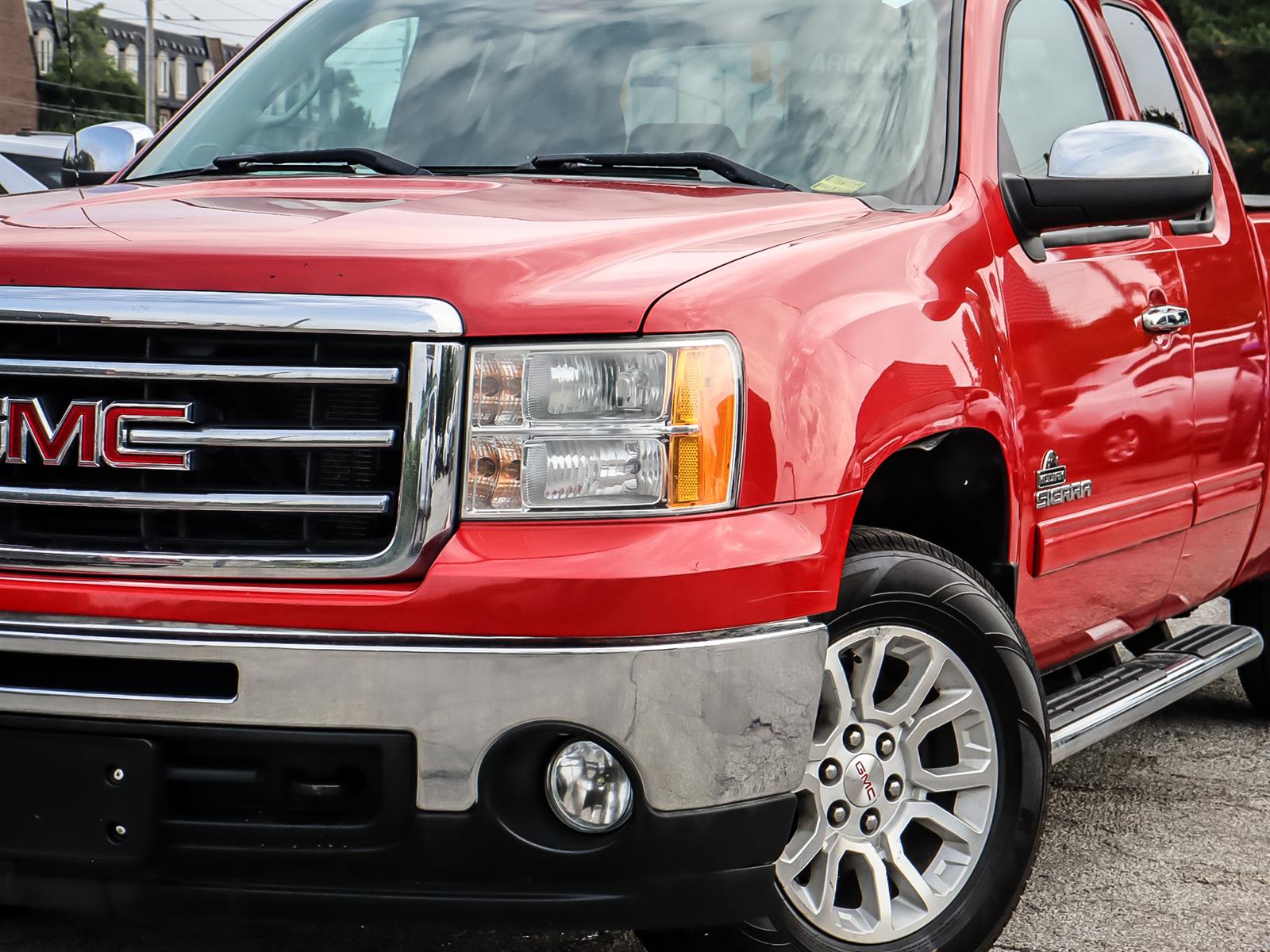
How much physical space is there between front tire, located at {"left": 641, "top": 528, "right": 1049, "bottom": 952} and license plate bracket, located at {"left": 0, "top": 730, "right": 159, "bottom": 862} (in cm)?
88

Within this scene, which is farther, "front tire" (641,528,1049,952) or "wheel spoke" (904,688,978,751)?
"wheel spoke" (904,688,978,751)

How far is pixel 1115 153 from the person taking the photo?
3.42m

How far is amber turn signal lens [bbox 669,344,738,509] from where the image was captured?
7.90 feet

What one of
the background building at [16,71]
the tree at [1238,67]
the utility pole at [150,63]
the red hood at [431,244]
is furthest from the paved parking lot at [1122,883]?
the tree at [1238,67]

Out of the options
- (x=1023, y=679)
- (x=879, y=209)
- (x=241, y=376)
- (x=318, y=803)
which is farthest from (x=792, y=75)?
(x=318, y=803)

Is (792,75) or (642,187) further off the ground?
(792,75)

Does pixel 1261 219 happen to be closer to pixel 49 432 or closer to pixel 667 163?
pixel 667 163

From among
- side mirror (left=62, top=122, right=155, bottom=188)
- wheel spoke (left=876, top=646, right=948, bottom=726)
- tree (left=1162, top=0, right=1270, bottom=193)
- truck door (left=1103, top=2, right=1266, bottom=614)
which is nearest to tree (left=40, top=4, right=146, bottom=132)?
side mirror (left=62, top=122, right=155, bottom=188)

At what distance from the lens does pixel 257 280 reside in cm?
239

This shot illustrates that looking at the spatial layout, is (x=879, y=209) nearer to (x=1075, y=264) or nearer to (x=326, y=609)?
(x=1075, y=264)

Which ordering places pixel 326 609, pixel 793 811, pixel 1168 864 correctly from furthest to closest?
pixel 1168 864 → pixel 793 811 → pixel 326 609

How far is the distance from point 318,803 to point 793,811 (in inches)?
26.8

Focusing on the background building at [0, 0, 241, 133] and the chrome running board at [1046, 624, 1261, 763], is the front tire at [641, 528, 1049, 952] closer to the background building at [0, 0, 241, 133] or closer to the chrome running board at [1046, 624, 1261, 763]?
the chrome running board at [1046, 624, 1261, 763]

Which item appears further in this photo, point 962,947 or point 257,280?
point 962,947
